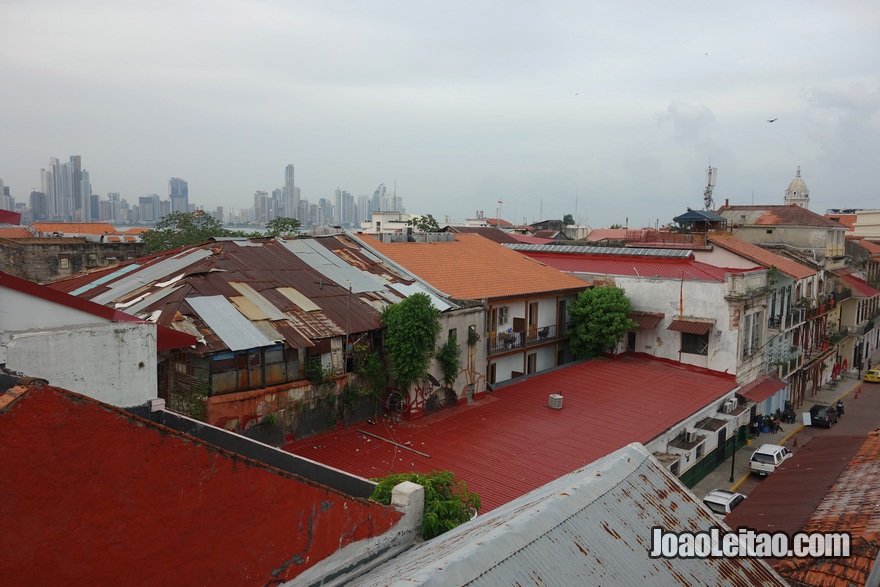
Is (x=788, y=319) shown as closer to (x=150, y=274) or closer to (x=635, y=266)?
(x=635, y=266)

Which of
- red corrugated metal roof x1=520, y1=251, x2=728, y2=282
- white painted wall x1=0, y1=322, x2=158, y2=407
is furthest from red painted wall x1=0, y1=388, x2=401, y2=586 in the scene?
Result: red corrugated metal roof x1=520, y1=251, x2=728, y2=282

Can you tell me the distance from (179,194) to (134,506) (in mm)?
170041

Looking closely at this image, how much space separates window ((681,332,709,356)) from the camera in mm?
29641

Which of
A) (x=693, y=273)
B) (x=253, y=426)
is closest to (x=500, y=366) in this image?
(x=693, y=273)

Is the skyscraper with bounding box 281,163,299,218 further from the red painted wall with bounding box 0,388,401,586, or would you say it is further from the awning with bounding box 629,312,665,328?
the red painted wall with bounding box 0,388,401,586

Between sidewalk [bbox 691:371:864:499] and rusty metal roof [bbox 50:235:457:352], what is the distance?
14.1m

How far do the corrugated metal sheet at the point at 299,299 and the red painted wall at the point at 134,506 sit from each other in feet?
40.9

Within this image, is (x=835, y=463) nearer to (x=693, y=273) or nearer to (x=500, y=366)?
(x=500, y=366)

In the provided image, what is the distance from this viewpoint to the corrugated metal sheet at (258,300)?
59.9ft

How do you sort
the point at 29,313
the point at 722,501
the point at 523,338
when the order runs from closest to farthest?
the point at 29,313 → the point at 722,501 → the point at 523,338

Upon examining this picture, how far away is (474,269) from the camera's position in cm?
2853

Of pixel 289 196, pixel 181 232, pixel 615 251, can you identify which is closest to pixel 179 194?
pixel 289 196

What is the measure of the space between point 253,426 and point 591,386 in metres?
14.8

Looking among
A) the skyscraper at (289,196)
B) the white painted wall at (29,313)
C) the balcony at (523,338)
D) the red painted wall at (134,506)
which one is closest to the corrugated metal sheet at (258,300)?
the white painted wall at (29,313)
